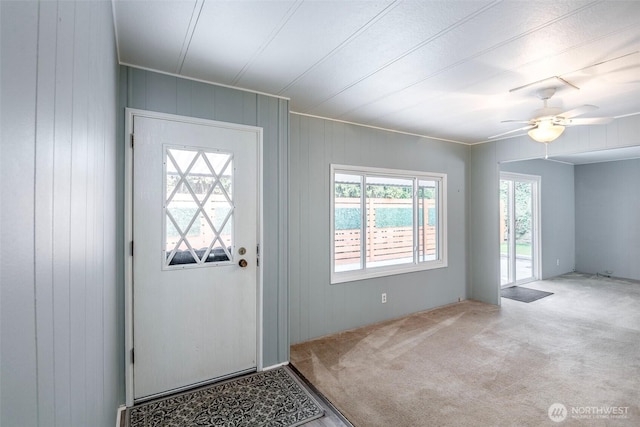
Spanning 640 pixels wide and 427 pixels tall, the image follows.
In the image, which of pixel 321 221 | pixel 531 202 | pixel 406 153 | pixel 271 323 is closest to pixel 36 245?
pixel 271 323

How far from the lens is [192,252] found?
256 cm

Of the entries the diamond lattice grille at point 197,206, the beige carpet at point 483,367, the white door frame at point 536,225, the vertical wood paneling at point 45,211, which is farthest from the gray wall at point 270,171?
the white door frame at point 536,225

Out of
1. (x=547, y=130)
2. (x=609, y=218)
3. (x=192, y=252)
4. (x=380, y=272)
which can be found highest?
(x=547, y=130)

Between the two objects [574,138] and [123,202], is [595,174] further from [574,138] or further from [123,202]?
[123,202]

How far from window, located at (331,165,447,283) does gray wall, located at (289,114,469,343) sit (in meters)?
0.10

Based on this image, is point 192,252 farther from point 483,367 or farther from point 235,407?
point 483,367

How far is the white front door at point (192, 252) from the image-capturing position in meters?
2.39

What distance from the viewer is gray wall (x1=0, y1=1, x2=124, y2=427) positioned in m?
0.33

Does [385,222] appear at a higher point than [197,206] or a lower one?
lower

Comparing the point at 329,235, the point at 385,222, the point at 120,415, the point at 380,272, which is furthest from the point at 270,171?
the point at 120,415

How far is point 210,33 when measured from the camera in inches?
76.5

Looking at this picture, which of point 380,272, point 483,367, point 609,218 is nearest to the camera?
point 483,367

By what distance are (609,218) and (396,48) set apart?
7.35 meters

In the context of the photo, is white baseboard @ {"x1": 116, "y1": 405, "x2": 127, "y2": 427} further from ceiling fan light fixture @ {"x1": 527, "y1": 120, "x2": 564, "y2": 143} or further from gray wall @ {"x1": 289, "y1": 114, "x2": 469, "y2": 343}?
ceiling fan light fixture @ {"x1": 527, "y1": 120, "x2": 564, "y2": 143}
